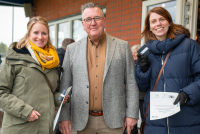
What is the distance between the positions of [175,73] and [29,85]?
135 centimetres

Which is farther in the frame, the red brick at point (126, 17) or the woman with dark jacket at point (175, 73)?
the red brick at point (126, 17)

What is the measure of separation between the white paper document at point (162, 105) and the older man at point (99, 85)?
0.27m

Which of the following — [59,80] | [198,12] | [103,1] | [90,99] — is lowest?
[90,99]

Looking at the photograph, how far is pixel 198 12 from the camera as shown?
12.8 feet

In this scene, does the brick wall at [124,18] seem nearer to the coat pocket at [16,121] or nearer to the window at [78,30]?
the window at [78,30]

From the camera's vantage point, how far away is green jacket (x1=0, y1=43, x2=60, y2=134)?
1.75 metres

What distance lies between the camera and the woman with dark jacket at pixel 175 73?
180 cm

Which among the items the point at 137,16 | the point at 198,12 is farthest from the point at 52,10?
the point at 198,12

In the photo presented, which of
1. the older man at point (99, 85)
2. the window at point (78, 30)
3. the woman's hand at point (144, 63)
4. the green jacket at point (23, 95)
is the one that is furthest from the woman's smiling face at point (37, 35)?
the window at point (78, 30)

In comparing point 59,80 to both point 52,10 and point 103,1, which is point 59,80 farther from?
point 52,10

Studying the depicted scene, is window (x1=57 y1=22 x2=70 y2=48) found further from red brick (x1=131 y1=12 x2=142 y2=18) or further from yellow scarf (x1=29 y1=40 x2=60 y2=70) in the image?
yellow scarf (x1=29 y1=40 x2=60 y2=70)

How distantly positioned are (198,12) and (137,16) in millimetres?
1251

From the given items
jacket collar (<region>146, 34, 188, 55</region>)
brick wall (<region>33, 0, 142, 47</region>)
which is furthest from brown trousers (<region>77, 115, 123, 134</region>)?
brick wall (<region>33, 0, 142, 47</region>)

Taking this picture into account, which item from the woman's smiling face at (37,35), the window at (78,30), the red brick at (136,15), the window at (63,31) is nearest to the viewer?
the woman's smiling face at (37,35)
